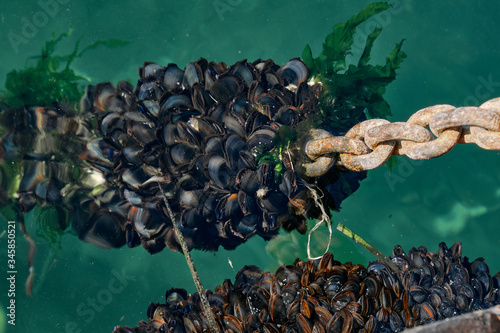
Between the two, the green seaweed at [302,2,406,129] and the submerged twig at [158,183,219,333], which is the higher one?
the green seaweed at [302,2,406,129]

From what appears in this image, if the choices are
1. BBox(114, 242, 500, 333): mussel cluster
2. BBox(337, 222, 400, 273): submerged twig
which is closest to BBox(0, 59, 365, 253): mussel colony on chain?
BBox(337, 222, 400, 273): submerged twig

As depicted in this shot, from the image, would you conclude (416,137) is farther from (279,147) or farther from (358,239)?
(358,239)

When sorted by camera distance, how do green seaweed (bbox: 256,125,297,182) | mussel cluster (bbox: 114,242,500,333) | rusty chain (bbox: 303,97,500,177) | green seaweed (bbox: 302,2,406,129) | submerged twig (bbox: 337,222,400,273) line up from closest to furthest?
1. rusty chain (bbox: 303,97,500,177)
2. mussel cluster (bbox: 114,242,500,333)
3. green seaweed (bbox: 256,125,297,182)
4. green seaweed (bbox: 302,2,406,129)
5. submerged twig (bbox: 337,222,400,273)

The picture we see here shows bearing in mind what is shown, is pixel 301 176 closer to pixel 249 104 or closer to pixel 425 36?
pixel 249 104

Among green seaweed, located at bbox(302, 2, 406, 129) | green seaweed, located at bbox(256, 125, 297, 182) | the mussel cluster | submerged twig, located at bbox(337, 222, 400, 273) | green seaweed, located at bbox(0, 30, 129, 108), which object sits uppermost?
green seaweed, located at bbox(0, 30, 129, 108)

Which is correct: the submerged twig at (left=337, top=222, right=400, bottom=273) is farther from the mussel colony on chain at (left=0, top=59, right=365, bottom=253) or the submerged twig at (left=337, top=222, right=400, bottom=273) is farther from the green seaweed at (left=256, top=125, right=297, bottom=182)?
the green seaweed at (left=256, top=125, right=297, bottom=182)

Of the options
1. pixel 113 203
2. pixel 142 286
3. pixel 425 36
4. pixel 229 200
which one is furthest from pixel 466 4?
pixel 142 286

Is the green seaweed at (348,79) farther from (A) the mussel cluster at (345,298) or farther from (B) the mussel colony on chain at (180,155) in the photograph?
(A) the mussel cluster at (345,298)

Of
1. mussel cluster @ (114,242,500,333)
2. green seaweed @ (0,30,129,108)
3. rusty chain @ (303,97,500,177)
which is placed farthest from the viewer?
green seaweed @ (0,30,129,108)
